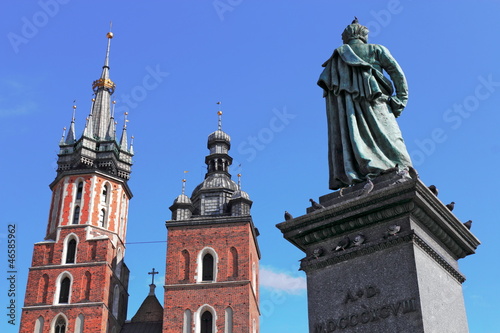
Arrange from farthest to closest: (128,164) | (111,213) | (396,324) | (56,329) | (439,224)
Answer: (128,164) < (111,213) < (56,329) < (439,224) < (396,324)

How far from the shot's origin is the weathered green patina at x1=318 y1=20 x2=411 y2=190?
5.19m

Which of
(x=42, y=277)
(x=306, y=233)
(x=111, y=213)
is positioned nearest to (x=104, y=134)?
(x=111, y=213)

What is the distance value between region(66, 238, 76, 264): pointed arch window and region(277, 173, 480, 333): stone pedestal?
30736 millimetres

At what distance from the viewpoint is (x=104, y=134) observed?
39844 millimetres

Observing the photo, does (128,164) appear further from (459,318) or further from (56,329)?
(459,318)

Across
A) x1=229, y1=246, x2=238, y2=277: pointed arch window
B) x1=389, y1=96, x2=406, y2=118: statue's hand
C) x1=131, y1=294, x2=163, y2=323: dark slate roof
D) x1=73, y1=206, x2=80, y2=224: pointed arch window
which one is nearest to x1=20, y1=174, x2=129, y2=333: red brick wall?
x1=73, y1=206, x2=80, y2=224: pointed arch window

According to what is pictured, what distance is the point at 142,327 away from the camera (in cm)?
3541

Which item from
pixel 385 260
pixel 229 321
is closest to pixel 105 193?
pixel 229 321

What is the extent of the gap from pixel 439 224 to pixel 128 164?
116 feet

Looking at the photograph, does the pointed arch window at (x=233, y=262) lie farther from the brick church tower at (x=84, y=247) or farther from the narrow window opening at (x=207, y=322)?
the brick church tower at (x=84, y=247)

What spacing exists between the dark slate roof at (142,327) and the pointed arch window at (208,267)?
424 centimetres

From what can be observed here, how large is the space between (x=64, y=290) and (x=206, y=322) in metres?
7.27

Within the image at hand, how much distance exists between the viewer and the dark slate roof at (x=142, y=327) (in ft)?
115

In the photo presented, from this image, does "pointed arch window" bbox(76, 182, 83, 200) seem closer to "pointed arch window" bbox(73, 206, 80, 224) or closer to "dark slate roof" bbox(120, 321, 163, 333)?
"pointed arch window" bbox(73, 206, 80, 224)
